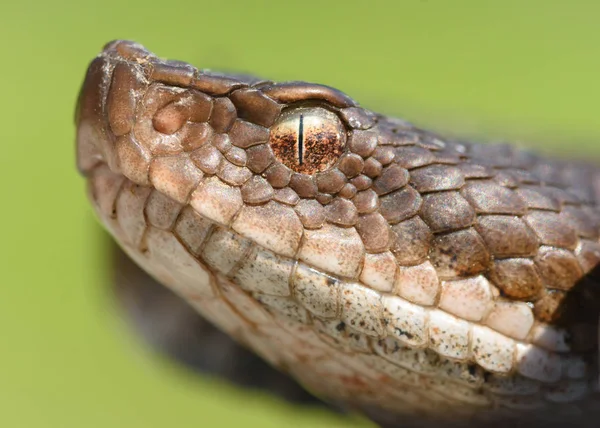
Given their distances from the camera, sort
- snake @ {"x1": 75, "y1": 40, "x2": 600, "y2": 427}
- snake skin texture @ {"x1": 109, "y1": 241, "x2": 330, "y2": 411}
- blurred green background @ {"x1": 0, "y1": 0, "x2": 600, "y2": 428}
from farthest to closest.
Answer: blurred green background @ {"x1": 0, "y1": 0, "x2": 600, "y2": 428} → snake skin texture @ {"x1": 109, "y1": 241, "x2": 330, "y2": 411} → snake @ {"x1": 75, "y1": 40, "x2": 600, "y2": 427}

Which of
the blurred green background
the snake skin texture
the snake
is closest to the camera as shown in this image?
the snake

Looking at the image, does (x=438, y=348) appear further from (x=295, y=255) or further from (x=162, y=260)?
(x=162, y=260)

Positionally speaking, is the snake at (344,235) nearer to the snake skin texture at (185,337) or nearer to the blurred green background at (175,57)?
the snake skin texture at (185,337)

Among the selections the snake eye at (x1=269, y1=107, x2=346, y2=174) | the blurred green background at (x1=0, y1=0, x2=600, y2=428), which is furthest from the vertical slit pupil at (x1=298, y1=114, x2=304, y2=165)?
the blurred green background at (x1=0, y1=0, x2=600, y2=428)

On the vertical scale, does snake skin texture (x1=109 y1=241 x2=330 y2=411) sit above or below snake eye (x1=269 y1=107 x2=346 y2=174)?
below

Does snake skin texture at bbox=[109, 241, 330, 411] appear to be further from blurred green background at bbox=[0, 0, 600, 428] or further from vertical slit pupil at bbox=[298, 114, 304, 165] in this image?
vertical slit pupil at bbox=[298, 114, 304, 165]

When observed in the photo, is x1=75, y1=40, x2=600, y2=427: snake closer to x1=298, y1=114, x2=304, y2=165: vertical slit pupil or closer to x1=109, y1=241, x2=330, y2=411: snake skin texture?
x1=298, y1=114, x2=304, y2=165: vertical slit pupil

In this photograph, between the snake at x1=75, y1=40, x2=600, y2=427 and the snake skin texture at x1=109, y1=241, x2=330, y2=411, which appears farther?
the snake skin texture at x1=109, y1=241, x2=330, y2=411

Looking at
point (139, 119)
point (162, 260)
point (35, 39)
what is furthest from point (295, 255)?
point (35, 39)
